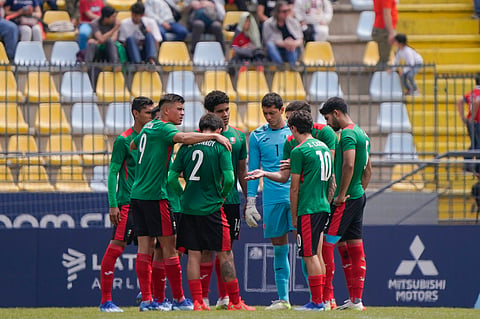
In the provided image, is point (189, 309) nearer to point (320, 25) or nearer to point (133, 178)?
point (133, 178)

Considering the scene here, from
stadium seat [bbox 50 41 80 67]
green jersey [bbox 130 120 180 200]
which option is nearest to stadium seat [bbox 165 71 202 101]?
stadium seat [bbox 50 41 80 67]

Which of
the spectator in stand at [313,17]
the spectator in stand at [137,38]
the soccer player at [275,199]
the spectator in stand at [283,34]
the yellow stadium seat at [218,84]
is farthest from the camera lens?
the spectator in stand at [313,17]

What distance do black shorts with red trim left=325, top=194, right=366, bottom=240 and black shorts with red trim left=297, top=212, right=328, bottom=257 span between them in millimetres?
619

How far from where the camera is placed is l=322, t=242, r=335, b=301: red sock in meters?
11.0

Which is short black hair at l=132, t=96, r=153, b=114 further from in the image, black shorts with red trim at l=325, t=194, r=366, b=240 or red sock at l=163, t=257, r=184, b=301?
black shorts with red trim at l=325, t=194, r=366, b=240

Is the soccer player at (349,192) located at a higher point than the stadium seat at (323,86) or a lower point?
lower

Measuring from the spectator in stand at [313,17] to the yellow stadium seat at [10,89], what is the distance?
4.86m

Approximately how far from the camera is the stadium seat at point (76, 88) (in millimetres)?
15910

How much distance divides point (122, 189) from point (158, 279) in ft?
3.20

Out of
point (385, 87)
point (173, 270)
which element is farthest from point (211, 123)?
point (385, 87)

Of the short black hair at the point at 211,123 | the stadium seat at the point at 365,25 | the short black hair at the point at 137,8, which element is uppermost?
the short black hair at the point at 137,8

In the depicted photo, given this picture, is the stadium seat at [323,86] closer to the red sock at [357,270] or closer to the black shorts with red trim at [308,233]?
the red sock at [357,270]

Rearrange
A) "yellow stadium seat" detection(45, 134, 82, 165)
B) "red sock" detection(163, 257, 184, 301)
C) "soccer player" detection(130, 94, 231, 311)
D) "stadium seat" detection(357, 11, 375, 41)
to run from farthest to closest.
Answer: "stadium seat" detection(357, 11, 375, 41), "yellow stadium seat" detection(45, 134, 82, 165), "red sock" detection(163, 257, 184, 301), "soccer player" detection(130, 94, 231, 311)

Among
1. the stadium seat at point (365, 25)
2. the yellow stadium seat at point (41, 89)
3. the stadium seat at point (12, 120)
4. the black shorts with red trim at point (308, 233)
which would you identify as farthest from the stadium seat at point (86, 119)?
the black shorts with red trim at point (308, 233)
